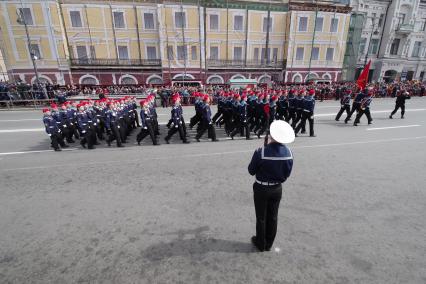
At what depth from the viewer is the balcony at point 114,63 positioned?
26.0 meters

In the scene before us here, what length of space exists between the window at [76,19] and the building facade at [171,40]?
0.33ft

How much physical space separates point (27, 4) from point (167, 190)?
30.4 m

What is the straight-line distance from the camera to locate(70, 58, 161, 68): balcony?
2598 centimetres

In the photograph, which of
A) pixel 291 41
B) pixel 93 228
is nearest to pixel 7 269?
pixel 93 228

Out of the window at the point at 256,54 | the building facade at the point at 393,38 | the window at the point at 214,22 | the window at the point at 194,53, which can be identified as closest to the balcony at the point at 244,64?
the window at the point at 256,54

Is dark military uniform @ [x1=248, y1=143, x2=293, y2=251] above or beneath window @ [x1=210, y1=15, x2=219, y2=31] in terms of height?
beneath

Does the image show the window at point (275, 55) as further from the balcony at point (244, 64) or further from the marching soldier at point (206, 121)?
the marching soldier at point (206, 121)

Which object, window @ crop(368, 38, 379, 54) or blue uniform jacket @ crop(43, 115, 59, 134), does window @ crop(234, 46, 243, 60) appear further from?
blue uniform jacket @ crop(43, 115, 59, 134)

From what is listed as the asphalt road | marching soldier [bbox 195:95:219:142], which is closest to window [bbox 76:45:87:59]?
the asphalt road

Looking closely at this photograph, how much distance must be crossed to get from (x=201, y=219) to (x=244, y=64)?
28.6 meters

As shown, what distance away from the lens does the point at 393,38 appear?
35.5m

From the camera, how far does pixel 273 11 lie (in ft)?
94.5

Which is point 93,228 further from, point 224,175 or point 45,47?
point 45,47

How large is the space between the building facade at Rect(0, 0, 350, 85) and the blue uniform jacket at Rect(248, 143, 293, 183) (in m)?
25.8
